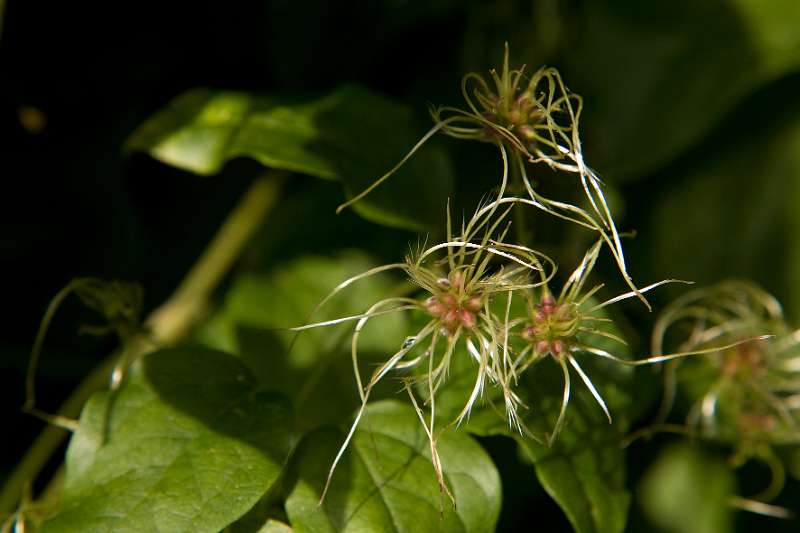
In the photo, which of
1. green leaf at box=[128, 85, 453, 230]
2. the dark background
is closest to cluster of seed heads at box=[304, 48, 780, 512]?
green leaf at box=[128, 85, 453, 230]

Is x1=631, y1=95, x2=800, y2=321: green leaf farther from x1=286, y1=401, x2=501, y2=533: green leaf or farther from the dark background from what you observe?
x1=286, y1=401, x2=501, y2=533: green leaf

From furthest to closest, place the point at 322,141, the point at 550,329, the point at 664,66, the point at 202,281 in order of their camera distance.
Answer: the point at 664,66 < the point at 202,281 < the point at 322,141 < the point at 550,329

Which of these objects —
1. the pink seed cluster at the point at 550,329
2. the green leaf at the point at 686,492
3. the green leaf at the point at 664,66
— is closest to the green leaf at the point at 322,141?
the pink seed cluster at the point at 550,329

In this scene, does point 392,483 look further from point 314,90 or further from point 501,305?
point 314,90

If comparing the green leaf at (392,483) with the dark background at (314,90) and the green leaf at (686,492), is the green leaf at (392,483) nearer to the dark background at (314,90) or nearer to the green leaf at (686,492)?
the dark background at (314,90)

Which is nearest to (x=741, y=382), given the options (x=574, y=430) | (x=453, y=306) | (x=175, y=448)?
(x=574, y=430)

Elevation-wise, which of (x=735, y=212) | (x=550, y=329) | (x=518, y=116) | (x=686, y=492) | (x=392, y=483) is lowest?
(x=686, y=492)

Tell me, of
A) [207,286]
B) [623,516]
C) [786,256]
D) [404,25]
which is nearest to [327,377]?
[207,286]
